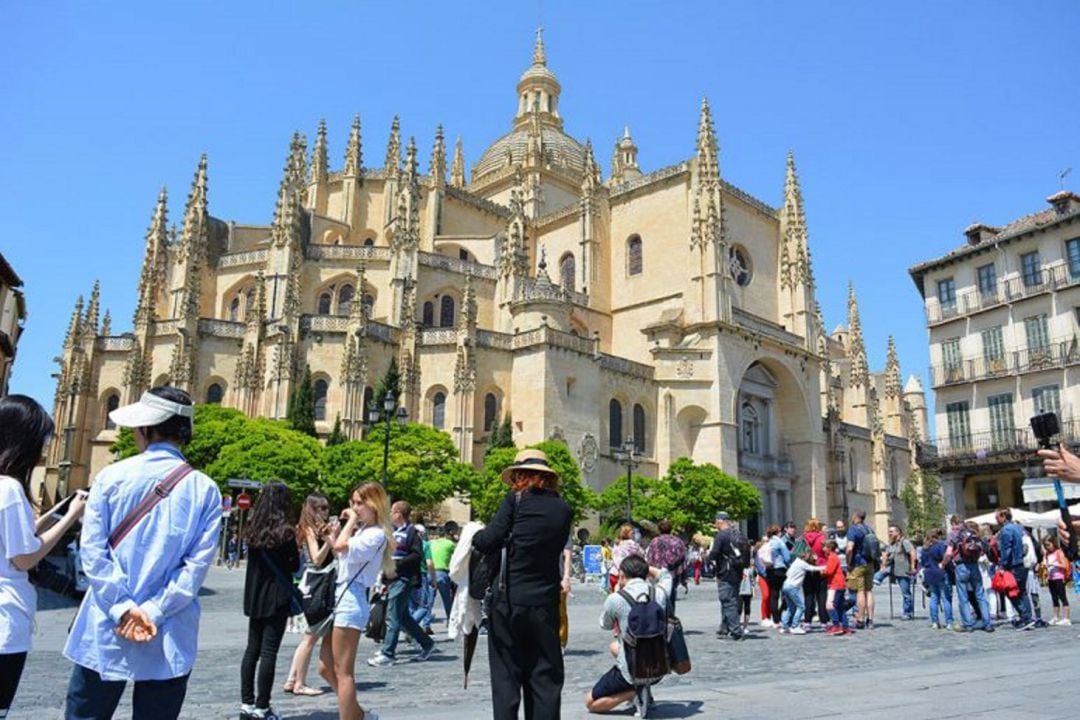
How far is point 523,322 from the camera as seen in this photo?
127ft

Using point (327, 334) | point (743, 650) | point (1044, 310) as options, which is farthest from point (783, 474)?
point (743, 650)

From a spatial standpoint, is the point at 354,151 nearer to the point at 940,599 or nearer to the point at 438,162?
the point at 438,162

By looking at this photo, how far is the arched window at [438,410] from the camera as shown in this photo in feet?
118

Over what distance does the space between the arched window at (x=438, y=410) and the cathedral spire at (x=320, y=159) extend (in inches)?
747

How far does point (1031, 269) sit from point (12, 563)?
35.7 m

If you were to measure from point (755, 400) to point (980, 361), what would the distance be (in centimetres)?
1345

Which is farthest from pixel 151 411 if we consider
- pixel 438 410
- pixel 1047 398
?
pixel 1047 398

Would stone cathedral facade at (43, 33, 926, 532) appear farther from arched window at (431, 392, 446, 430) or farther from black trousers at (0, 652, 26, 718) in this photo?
black trousers at (0, 652, 26, 718)

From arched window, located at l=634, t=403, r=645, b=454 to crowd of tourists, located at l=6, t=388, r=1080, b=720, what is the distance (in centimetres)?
2800

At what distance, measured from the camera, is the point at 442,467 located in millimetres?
31344

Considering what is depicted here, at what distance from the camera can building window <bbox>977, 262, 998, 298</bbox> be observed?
33250 millimetres

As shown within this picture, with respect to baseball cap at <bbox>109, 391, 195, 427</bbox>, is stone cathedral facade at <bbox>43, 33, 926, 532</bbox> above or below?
above

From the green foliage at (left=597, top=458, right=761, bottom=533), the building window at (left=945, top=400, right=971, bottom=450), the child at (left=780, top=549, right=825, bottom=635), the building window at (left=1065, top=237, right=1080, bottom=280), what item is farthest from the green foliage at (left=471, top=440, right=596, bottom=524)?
the building window at (left=1065, top=237, right=1080, bottom=280)

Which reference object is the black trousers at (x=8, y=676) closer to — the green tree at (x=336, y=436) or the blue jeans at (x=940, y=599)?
the blue jeans at (x=940, y=599)
